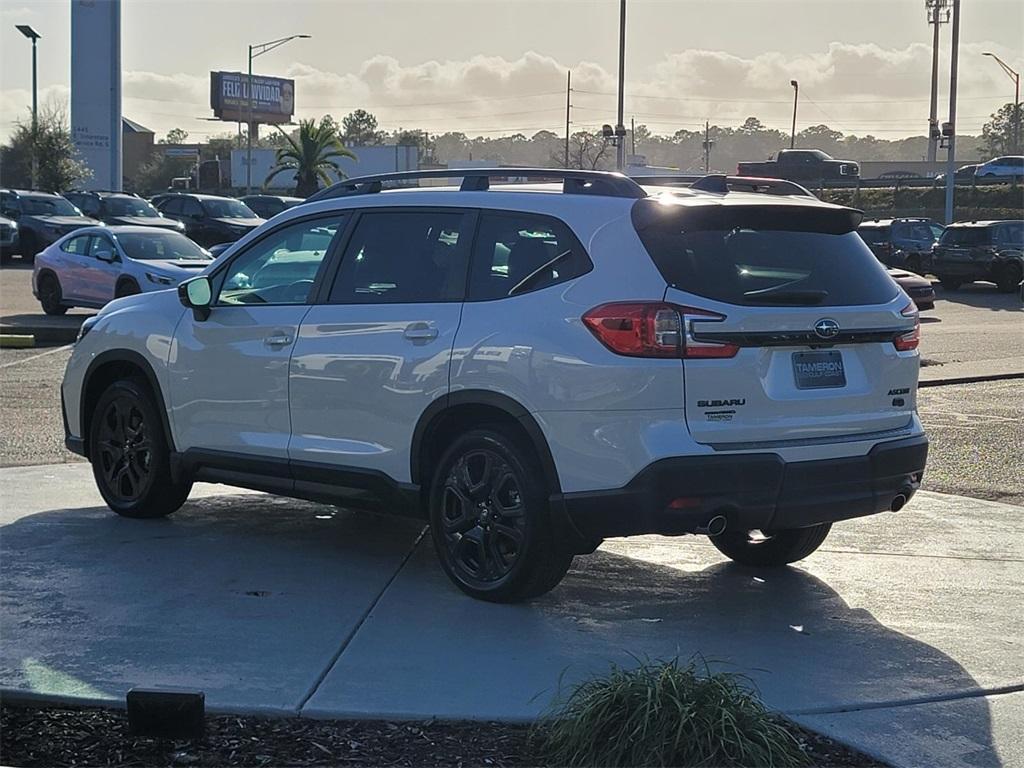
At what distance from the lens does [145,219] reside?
118 feet

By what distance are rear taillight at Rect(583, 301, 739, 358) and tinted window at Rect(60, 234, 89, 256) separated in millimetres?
17367

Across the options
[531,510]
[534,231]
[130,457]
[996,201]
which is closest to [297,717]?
[531,510]

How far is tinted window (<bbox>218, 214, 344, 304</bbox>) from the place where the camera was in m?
7.34

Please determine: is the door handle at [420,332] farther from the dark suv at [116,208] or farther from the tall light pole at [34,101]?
the tall light pole at [34,101]

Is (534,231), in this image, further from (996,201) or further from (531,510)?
(996,201)

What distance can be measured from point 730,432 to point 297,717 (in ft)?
6.89

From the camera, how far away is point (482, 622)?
6.15 m

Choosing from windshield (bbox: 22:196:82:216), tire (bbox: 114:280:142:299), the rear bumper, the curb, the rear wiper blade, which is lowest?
the curb

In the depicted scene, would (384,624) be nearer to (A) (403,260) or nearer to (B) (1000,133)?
(A) (403,260)

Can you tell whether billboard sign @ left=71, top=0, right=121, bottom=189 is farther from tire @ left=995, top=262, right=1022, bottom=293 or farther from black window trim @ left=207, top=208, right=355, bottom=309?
black window trim @ left=207, top=208, right=355, bottom=309

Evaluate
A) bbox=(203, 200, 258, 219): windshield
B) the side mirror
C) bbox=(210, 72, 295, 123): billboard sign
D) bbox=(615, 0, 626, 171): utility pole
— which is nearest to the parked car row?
bbox=(203, 200, 258, 219): windshield

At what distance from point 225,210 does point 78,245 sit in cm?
1572

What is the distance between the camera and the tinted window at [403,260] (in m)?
6.66

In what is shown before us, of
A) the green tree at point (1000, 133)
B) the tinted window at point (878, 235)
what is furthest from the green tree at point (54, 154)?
the green tree at point (1000, 133)
